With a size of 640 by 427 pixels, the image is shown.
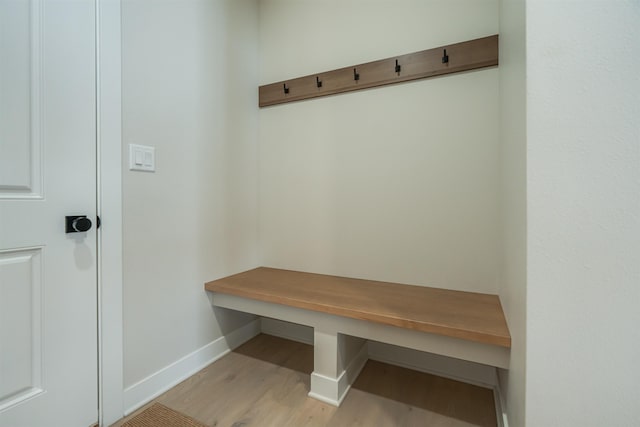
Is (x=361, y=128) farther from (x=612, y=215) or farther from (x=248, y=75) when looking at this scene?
(x=612, y=215)

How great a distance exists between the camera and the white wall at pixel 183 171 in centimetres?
127

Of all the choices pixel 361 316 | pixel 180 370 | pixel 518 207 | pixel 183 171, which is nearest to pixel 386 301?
pixel 361 316

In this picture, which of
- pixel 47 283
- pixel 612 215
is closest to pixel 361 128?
pixel 612 215

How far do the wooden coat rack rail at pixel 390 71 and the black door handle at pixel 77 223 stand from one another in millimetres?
1388

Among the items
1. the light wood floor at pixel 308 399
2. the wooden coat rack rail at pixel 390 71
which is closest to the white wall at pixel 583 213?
the light wood floor at pixel 308 399

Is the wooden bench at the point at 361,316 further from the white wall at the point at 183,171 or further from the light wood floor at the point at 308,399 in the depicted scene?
the white wall at the point at 183,171

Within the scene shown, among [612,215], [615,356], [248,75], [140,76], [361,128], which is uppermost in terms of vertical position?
[248,75]

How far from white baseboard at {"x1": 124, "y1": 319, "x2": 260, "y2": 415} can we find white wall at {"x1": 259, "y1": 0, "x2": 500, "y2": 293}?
579 mm

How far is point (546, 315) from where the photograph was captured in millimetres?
707

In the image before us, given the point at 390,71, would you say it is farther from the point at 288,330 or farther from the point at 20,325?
the point at 20,325

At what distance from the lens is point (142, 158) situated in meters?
1.29

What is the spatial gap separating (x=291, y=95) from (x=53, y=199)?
1.45m

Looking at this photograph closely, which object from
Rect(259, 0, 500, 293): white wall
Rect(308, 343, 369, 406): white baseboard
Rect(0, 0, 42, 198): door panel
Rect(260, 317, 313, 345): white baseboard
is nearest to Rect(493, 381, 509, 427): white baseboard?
Rect(259, 0, 500, 293): white wall

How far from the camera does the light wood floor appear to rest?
1215mm
